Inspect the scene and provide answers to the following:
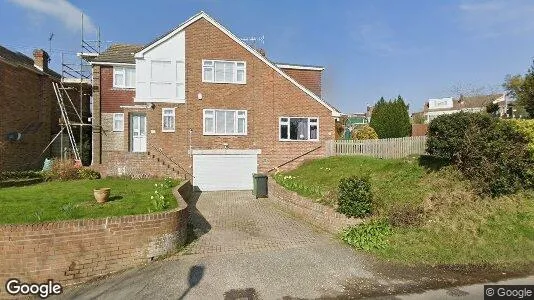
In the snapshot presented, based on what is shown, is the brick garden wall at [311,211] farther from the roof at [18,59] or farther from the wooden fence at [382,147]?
the roof at [18,59]

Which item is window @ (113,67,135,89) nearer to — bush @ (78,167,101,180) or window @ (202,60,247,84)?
window @ (202,60,247,84)

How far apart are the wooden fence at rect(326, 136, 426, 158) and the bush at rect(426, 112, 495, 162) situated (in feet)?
14.0

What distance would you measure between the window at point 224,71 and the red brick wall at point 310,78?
5616 millimetres

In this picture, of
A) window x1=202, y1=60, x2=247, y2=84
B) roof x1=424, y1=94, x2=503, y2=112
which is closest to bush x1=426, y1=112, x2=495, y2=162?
window x1=202, y1=60, x2=247, y2=84

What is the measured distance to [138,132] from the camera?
2138cm

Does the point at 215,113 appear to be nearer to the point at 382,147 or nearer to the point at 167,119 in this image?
the point at 167,119

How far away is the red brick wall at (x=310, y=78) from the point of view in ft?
76.6

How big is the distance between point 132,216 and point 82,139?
19.0 meters


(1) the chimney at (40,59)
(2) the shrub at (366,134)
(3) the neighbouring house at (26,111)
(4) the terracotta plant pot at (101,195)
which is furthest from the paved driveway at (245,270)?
(1) the chimney at (40,59)

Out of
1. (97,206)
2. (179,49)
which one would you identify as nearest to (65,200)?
(97,206)

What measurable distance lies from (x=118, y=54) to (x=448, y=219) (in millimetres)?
21553

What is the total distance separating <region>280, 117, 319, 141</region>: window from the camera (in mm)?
19234

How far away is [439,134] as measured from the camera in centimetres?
1029

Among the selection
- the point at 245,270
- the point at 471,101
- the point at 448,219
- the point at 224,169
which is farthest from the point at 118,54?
the point at 471,101
